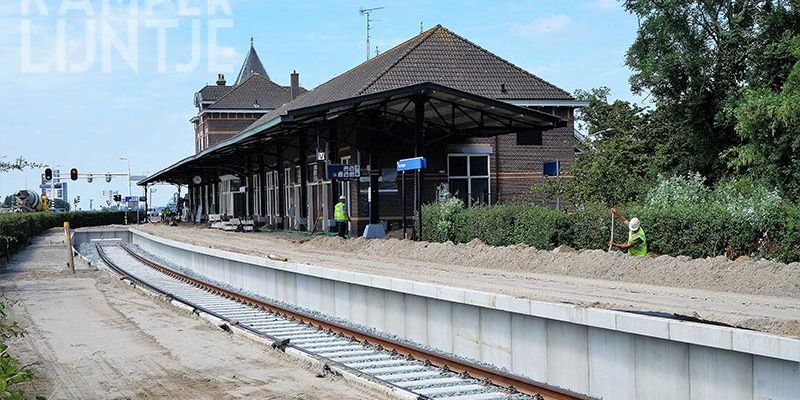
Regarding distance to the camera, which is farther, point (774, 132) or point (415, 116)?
point (415, 116)

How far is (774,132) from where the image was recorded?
2872cm

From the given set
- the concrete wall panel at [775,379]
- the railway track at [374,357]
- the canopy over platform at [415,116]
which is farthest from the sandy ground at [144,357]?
the canopy over platform at [415,116]

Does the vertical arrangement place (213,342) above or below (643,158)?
below

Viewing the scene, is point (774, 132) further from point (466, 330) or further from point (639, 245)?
point (466, 330)

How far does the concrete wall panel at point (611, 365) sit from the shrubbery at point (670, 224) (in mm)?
8064

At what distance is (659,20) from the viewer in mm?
36781

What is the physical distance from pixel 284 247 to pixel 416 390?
20.8 m

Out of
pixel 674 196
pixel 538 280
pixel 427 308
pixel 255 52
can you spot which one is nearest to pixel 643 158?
pixel 674 196

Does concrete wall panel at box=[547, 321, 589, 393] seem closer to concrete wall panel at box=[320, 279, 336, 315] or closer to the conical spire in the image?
concrete wall panel at box=[320, 279, 336, 315]

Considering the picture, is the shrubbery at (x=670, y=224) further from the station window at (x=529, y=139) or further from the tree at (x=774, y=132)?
the station window at (x=529, y=139)

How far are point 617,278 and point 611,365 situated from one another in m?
8.02

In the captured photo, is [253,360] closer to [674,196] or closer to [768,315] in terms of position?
[768,315]

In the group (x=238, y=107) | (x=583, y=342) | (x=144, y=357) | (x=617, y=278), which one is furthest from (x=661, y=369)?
(x=238, y=107)

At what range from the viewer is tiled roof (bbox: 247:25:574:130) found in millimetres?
43688
